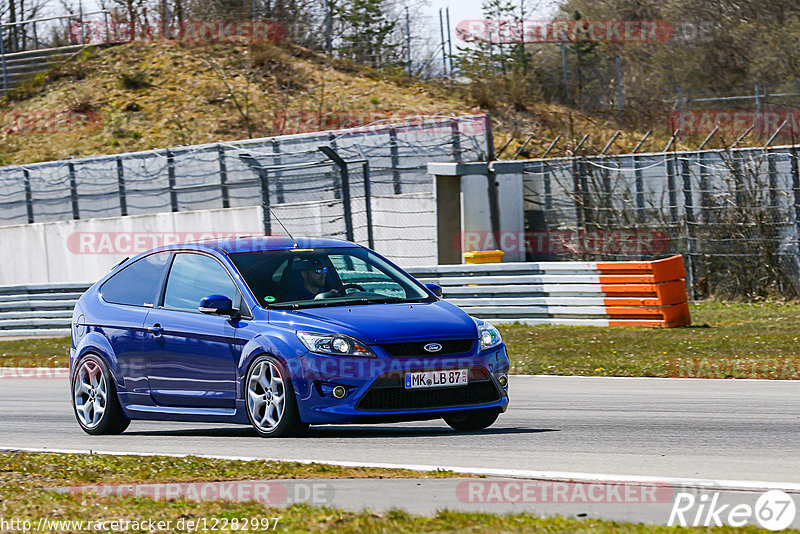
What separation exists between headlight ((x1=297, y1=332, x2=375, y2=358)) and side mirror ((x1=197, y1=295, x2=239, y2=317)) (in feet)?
2.82

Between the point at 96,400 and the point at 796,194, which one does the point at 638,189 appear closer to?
the point at 796,194

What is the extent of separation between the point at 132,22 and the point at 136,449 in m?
41.5

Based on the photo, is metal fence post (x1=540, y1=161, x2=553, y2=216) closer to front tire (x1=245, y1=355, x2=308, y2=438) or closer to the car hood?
the car hood

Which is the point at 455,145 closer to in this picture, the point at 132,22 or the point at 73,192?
the point at 73,192

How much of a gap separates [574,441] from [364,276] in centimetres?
239

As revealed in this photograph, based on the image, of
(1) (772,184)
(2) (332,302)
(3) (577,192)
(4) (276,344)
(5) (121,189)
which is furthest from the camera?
(5) (121,189)

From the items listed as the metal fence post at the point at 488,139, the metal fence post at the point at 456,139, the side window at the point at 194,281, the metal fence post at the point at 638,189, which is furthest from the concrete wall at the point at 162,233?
the side window at the point at 194,281

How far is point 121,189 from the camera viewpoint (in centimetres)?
3400

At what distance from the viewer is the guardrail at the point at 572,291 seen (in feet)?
67.0

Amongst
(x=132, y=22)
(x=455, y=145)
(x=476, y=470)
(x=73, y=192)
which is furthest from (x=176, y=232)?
(x=476, y=470)

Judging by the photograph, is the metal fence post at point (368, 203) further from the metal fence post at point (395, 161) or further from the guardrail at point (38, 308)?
the guardrail at point (38, 308)

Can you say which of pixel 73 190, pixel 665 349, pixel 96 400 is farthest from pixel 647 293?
pixel 73 190

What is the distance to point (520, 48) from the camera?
47.1 m

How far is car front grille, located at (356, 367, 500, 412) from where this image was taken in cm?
887
